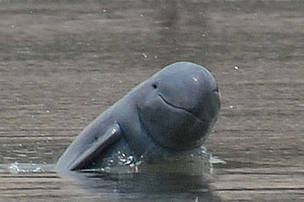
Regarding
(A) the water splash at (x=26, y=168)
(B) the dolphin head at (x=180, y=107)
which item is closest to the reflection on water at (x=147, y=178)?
(A) the water splash at (x=26, y=168)

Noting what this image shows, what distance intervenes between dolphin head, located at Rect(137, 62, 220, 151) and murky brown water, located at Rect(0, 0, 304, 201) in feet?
0.67

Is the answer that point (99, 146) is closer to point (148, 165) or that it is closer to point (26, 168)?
point (148, 165)

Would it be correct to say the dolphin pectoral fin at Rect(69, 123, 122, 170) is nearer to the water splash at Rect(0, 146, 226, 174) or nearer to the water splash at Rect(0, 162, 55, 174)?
the water splash at Rect(0, 146, 226, 174)

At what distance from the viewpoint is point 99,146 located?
5637 millimetres

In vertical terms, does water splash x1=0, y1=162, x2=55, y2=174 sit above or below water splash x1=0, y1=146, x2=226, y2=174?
below

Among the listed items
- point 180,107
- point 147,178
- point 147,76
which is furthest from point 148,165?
point 147,76

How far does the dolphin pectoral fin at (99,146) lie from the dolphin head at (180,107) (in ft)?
0.43

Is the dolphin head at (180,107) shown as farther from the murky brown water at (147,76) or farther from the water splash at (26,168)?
the water splash at (26,168)

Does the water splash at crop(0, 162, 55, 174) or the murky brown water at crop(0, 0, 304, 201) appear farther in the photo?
the water splash at crop(0, 162, 55, 174)

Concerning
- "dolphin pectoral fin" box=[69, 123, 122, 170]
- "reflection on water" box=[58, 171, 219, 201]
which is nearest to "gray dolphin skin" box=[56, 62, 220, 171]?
"dolphin pectoral fin" box=[69, 123, 122, 170]

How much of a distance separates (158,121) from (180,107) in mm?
130

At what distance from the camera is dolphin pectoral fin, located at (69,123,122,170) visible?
18.5 ft

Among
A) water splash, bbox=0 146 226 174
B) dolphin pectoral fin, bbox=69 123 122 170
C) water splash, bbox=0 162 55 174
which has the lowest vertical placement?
water splash, bbox=0 162 55 174

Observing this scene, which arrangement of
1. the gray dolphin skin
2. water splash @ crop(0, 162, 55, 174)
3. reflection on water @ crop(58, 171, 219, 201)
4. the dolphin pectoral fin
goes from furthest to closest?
water splash @ crop(0, 162, 55, 174) → the dolphin pectoral fin → the gray dolphin skin → reflection on water @ crop(58, 171, 219, 201)
